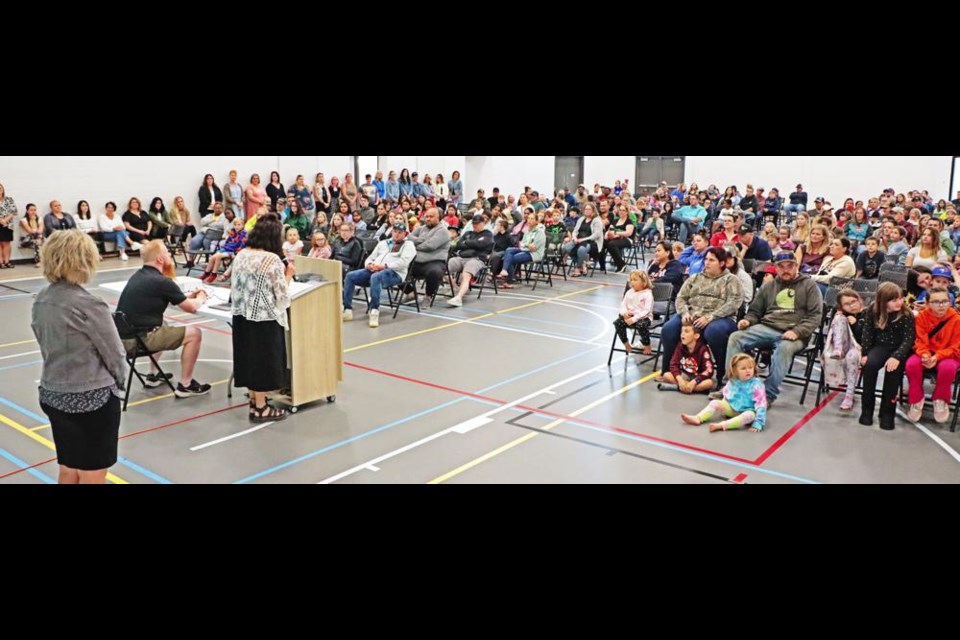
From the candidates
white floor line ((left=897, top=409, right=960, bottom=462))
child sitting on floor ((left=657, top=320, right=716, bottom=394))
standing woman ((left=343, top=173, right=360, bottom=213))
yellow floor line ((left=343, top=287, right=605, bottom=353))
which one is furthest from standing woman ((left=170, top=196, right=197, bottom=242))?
white floor line ((left=897, top=409, right=960, bottom=462))

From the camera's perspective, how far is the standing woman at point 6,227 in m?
14.7

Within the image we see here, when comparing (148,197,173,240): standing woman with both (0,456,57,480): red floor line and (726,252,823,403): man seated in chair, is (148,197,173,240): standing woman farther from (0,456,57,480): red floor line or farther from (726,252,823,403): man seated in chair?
(726,252,823,403): man seated in chair

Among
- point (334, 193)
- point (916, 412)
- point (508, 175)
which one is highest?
point (508, 175)

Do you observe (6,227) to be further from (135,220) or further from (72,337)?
(72,337)

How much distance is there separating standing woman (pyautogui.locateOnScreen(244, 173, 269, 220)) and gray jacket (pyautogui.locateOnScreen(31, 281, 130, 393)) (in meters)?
14.8

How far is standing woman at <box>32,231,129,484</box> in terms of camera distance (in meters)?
3.43

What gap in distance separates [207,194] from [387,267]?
9388mm

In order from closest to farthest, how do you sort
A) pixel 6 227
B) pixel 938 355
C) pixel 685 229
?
1. pixel 938 355
2. pixel 6 227
3. pixel 685 229

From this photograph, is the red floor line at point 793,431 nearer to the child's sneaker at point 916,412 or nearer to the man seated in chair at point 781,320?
the man seated in chair at point 781,320

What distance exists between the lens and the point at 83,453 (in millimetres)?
3578

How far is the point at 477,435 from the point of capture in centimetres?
573

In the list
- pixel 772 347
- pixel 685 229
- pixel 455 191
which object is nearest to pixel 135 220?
pixel 455 191

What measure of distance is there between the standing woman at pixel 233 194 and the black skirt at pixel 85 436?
15.1 m
